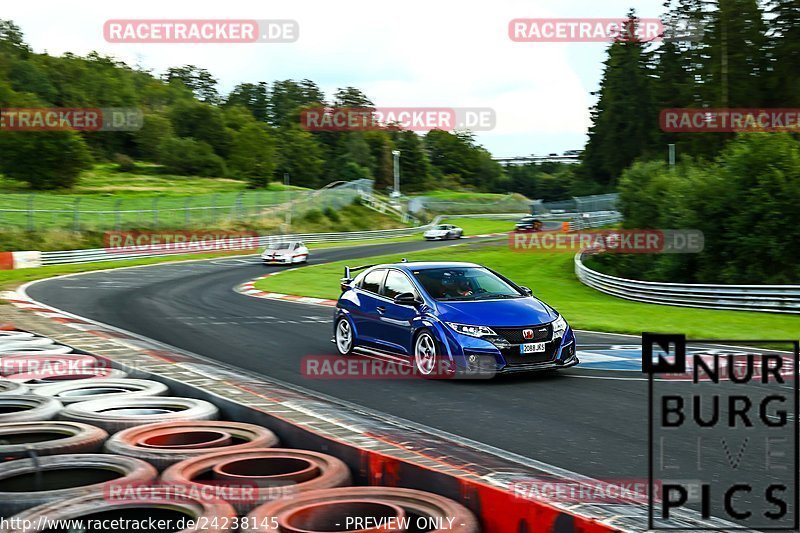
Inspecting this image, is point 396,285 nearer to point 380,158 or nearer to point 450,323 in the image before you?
point 450,323

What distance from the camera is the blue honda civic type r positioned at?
10.6 m

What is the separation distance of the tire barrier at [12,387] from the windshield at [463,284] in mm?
5304

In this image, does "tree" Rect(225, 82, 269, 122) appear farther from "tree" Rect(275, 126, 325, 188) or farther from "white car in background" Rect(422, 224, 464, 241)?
"white car in background" Rect(422, 224, 464, 241)

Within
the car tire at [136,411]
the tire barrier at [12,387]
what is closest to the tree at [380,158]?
the tire barrier at [12,387]

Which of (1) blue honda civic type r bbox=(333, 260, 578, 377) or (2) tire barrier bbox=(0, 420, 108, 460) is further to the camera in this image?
(1) blue honda civic type r bbox=(333, 260, 578, 377)

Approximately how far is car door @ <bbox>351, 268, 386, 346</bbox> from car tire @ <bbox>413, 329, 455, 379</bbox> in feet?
3.68

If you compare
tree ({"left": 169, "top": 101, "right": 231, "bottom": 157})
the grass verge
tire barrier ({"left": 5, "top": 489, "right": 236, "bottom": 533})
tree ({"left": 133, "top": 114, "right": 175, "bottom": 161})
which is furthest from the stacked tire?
tree ({"left": 169, "top": 101, "right": 231, "bottom": 157})

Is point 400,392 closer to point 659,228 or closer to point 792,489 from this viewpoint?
point 792,489

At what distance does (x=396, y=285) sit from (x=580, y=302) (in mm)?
15910

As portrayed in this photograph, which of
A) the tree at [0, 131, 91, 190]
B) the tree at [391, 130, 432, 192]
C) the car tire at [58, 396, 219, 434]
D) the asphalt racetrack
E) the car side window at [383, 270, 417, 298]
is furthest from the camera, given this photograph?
the tree at [391, 130, 432, 192]

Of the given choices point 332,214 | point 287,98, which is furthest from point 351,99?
point 332,214

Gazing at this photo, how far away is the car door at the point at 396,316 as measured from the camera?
38.0 ft

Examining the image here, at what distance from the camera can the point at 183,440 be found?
6.50 m

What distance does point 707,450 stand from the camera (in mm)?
7000
